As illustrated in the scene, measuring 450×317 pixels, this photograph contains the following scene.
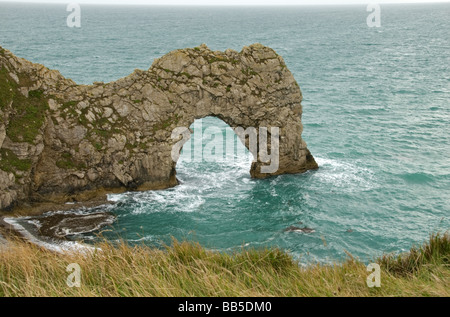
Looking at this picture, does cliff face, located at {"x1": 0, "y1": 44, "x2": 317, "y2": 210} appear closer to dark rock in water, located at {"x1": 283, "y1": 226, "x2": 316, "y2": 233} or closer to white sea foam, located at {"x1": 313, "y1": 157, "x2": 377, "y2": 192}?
white sea foam, located at {"x1": 313, "y1": 157, "x2": 377, "y2": 192}

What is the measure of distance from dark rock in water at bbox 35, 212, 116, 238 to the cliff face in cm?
221

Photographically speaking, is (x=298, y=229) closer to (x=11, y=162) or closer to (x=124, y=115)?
(x=124, y=115)

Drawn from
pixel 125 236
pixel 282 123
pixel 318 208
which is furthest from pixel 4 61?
pixel 318 208

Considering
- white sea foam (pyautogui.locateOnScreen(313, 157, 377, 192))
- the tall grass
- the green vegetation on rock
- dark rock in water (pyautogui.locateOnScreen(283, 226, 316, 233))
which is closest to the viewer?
the tall grass

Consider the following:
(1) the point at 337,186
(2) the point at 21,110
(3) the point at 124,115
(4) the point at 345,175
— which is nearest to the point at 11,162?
(2) the point at 21,110

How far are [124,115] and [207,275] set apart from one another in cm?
2261

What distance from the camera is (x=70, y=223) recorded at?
27.5 m

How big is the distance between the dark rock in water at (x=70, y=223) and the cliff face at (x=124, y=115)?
221 centimetres

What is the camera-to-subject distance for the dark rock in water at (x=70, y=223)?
86.6ft

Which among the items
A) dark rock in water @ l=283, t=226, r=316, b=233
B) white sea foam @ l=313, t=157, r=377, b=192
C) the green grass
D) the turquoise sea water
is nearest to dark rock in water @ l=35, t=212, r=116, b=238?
the turquoise sea water

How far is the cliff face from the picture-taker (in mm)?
28766

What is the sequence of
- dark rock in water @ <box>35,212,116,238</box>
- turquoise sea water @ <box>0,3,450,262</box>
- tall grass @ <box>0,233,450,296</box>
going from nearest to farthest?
tall grass @ <box>0,233,450,296</box> < dark rock in water @ <box>35,212,116,238</box> < turquoise sea water @ <box>0,3,450,262</box>

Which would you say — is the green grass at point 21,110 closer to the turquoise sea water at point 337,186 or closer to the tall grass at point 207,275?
the turquoise sea water at point 337,186

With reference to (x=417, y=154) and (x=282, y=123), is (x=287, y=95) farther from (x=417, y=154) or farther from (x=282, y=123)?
(x=417, y=154)
